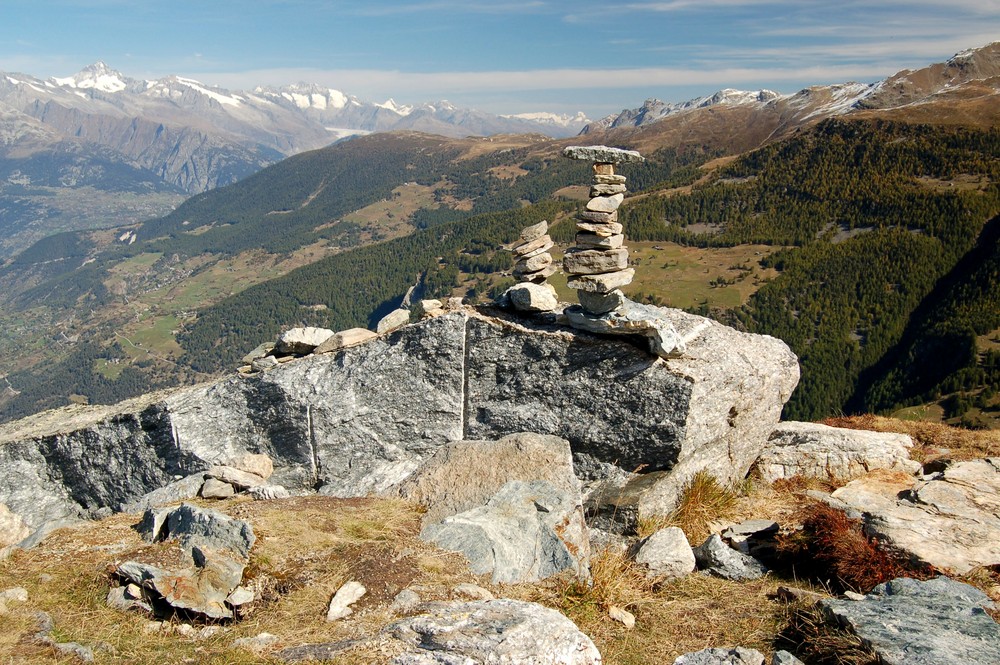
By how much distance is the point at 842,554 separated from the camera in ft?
32.2

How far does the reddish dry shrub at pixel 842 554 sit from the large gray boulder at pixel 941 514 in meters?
0.23

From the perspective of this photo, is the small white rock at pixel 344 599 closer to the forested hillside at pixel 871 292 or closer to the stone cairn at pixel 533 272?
the stone cairn at pixel 533 272

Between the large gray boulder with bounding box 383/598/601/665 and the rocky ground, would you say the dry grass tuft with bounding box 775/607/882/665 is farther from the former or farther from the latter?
the large gray boulder with bounding box 383/598/601/665

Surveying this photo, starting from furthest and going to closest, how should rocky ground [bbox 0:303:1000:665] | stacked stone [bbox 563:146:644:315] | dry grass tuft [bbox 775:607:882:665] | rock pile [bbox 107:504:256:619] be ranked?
1. stacked stone [bbox 563:146:644:315]
2. rock pile [bbox 107:504:256:619]
3. rocky ground [bbox 0:303:1000:665]
4. dry grass tuft [bbox 775:607:882:665]

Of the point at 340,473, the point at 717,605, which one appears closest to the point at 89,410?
the point at 340,473

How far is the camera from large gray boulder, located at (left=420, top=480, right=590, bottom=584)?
9.62 m

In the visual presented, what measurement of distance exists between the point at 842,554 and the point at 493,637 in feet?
→ 20.2

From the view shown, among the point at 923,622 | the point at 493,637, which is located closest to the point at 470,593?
the point at 493,637

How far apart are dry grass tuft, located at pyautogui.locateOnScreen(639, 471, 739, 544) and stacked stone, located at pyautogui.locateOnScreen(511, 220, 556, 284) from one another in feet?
21.7

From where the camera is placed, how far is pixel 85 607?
8.38m

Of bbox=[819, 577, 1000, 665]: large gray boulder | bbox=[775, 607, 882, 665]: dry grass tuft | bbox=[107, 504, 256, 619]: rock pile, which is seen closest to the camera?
bbox=[819, 577, 1000, 665]: large gray boulder

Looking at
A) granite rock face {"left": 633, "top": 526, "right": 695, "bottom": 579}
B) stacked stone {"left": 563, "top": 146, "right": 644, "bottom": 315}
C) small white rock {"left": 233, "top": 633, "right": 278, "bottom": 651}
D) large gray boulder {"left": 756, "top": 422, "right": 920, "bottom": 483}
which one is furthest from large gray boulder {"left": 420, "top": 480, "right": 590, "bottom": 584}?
large gray boulder {"left": 756, "top": 422, "right": 920, "bottom": 483}

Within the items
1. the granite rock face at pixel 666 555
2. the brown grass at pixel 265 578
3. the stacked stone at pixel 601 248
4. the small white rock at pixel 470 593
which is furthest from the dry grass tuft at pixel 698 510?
the brown grass at pixel 265 578

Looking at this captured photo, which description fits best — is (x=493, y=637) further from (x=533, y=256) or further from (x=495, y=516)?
(x=533, y=256)
